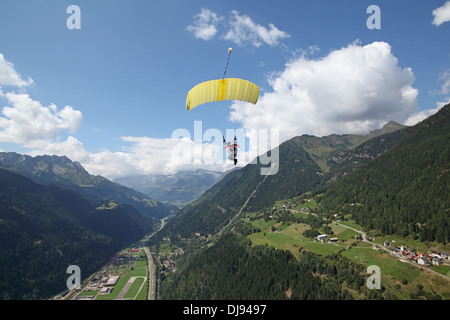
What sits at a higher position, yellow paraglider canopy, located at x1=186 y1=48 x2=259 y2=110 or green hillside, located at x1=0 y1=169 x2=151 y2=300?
yellow paraglider canopy, located at x1=186 y1=48 x2=259 y2=110

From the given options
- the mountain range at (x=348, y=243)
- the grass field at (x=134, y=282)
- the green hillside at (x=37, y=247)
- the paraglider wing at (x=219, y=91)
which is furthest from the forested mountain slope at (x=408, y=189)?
the green hillside at (x=37, y=247)

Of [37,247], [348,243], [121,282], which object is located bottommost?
[121,282]

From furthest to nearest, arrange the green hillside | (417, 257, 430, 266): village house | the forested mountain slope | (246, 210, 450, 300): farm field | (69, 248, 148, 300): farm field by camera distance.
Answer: the green hillside → (69, 248, 148, 300): farm field → the forested mountain slope → (417, 257, 430, 266): village house → (246, 210, 450, 300): farm field

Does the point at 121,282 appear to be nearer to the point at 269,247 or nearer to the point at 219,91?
the point at 269,247

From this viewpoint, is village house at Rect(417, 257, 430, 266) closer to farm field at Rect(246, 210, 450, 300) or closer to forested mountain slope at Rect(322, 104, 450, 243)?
farm field at Rect(246, 210, 450, 300)

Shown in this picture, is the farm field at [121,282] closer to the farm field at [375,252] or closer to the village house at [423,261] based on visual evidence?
the farm field at [375,252]

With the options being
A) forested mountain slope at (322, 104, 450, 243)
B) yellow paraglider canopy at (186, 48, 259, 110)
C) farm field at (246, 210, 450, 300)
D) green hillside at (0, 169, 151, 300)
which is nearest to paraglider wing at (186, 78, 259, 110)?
yellow paraglider canopy at (186, 48, 259, 110)

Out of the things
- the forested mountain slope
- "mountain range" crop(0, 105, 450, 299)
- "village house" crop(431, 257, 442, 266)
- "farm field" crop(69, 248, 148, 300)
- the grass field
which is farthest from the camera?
"farm field" crop(69, 248, 148, 300)

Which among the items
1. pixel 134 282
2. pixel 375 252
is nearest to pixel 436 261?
pixel 375 252
